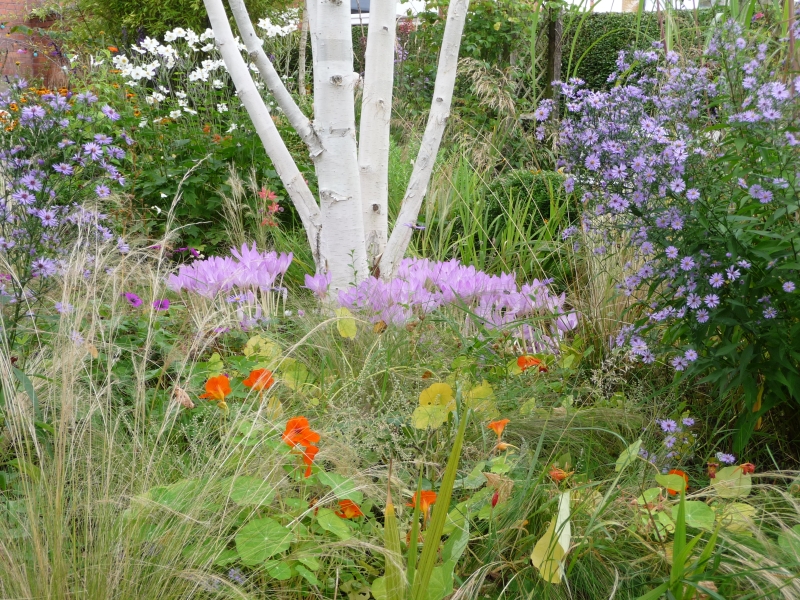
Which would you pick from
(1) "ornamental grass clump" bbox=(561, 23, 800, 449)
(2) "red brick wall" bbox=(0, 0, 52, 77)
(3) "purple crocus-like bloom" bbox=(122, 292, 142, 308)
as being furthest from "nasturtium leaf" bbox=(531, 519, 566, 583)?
(2) "red brick wall" bbox=(0, 0, 52, 77)

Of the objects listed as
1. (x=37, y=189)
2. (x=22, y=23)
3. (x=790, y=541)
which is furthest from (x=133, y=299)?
(x=22, y=23)

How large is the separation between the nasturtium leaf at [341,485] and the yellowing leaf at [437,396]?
295mm

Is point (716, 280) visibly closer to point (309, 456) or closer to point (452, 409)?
point (452, 409)

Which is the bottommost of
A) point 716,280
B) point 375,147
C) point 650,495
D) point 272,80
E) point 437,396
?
point 650,495

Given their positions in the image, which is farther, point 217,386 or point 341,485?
point 217,386

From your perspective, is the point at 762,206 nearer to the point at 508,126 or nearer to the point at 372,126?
the point at 372,126

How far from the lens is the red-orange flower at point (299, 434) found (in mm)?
1605

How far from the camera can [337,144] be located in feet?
10.9

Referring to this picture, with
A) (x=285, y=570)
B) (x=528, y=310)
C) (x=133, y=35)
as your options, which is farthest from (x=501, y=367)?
(x=133, y=35)

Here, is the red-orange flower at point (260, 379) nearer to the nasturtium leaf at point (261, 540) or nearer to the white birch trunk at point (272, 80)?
the nasturtium leaf at point (261, 540)

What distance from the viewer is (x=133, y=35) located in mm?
12703

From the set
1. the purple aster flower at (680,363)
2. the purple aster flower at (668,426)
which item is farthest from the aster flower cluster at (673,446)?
the purple aster flower at (680,363)

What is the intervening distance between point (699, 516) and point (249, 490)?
93 cm

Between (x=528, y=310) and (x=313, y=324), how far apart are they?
86 cm
